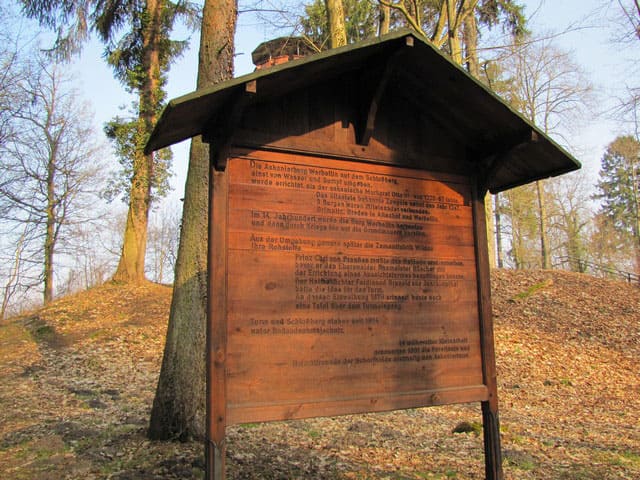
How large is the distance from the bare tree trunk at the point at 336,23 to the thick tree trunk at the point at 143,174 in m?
7.83

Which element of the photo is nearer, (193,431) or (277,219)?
(277,219)

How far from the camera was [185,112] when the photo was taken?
3.30m

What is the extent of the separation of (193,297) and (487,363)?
12.6 ft

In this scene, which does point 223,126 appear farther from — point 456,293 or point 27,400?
point 27,400

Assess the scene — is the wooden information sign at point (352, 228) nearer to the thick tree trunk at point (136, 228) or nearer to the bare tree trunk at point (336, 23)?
the bare tree trunk at point (336, 23)

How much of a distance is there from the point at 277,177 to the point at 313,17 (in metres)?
16.1

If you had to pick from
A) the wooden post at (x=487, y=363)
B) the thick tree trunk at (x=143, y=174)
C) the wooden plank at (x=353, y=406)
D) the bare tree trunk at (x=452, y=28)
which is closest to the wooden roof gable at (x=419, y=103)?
the wooden post at (x=487, y=363)

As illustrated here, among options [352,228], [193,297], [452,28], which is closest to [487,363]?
[352,228]

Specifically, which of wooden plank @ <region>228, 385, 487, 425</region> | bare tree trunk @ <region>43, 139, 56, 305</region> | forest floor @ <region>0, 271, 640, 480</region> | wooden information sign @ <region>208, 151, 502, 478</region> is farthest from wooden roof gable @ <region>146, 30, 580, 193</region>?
bare tree trunk @ <region>43, 139, 56, 305</region>

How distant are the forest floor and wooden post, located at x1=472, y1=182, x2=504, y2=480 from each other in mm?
1118

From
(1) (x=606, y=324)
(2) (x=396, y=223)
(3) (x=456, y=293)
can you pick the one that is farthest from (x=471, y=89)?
(1) (x=606, y=324)

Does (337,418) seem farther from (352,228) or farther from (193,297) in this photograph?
(352,228)

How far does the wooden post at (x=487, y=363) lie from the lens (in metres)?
4.14

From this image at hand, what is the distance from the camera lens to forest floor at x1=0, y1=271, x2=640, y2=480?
5.29 meters
